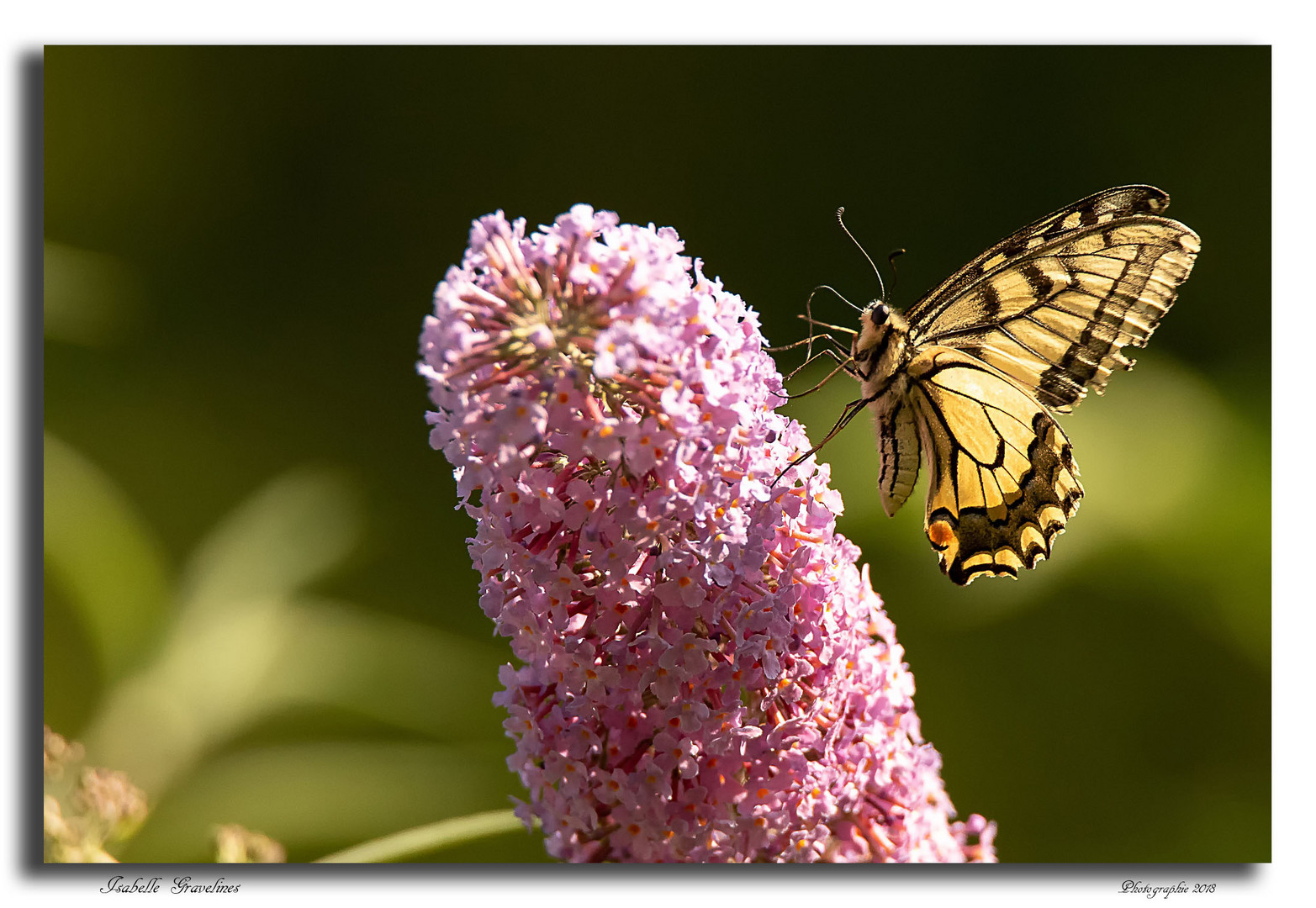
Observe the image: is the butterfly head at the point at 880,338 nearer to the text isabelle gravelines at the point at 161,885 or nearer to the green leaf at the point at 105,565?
the text isabelle gravelines at the point at 161,885

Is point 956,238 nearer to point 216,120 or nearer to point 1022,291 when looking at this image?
point 1022,291

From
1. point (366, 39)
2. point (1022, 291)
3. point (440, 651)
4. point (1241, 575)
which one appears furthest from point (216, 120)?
point (1241, 575)

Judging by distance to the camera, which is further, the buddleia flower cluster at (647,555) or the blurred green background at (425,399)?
the blurred green background at (425,399)

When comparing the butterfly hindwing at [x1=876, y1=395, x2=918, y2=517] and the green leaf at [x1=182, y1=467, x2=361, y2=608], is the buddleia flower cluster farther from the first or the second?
the green leaf at [x1=182, y1=467, x2=361, y2=608]

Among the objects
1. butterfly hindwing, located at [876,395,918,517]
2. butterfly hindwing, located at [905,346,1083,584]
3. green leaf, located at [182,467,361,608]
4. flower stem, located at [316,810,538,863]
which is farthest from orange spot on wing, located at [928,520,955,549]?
green leaf, located at [182,467,361,608]

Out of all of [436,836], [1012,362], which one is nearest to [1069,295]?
[1012,362]

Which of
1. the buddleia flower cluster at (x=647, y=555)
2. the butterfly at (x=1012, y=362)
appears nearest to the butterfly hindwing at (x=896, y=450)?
the butterfly at (x=1012, y=362)

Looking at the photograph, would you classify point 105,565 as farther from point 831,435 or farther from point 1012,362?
point 1012,362

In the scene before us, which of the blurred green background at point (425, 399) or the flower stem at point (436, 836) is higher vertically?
the blurred green background at point (425, 399)
